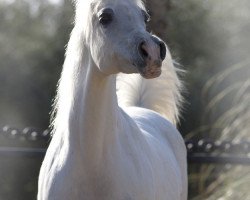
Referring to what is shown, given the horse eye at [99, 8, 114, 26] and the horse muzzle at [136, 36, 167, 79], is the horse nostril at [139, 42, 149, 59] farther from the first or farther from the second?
the horse eye at [99, 8, 114, 26]

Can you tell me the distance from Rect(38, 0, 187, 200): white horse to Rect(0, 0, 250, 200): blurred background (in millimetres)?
5901

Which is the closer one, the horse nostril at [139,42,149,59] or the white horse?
the horse nostril at [139,42,149,59]

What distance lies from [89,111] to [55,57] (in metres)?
10.2

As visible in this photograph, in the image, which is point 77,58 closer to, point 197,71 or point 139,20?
point 139,20

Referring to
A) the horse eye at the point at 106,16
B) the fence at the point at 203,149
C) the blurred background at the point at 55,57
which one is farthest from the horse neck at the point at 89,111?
the blurred background at the point at 55,57

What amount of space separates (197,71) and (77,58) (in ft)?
30.2

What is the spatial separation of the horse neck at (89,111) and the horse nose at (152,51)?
43 centimetres

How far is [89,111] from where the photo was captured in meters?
4.75

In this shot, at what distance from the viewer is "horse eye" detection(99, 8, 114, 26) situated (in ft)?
15.0

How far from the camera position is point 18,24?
1666cm

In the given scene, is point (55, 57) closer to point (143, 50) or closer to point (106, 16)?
point (106, 16)

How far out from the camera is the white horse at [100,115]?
451 centimetres

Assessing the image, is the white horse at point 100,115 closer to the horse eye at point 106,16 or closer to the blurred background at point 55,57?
the horse eye at point 106,16

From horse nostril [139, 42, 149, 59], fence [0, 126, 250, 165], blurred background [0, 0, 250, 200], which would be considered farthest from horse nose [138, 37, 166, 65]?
blurred background [0, 0, 250, 200]
